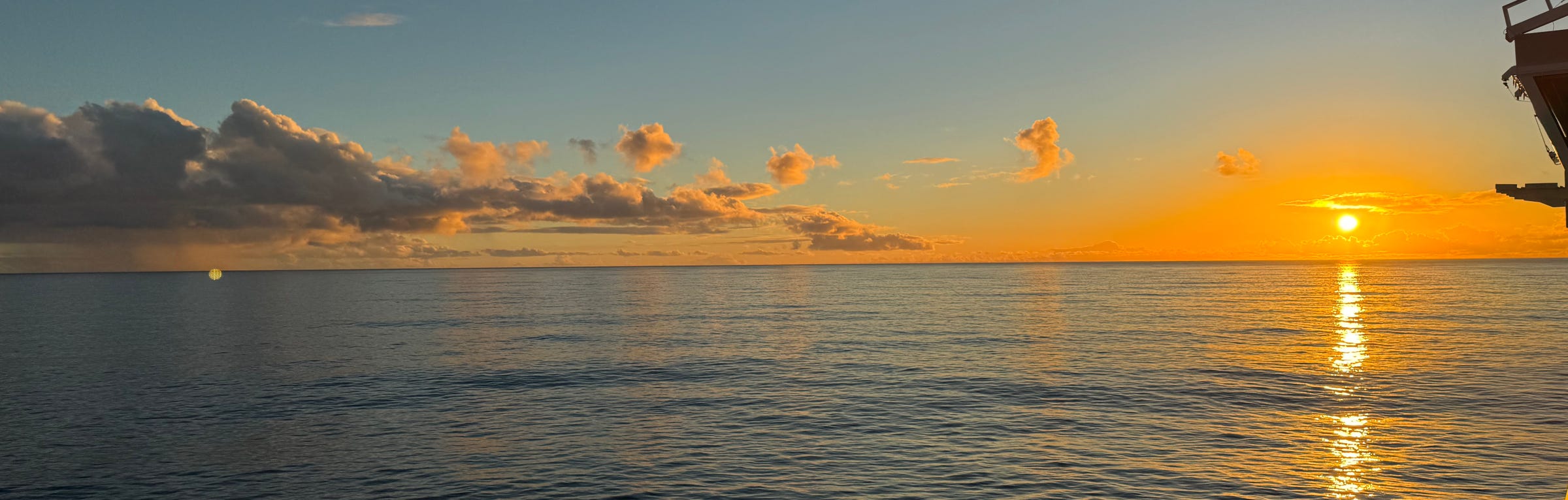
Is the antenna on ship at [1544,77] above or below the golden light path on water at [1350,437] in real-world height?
above

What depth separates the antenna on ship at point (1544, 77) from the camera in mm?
22016

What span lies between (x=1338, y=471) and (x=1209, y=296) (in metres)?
120

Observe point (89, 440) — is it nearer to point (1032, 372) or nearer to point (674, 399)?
point (674, 399)

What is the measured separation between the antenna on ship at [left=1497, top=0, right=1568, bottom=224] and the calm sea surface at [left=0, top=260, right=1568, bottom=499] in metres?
6.68

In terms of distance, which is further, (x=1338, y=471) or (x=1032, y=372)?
(x=1032, y=372)

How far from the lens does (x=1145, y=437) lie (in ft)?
87.2

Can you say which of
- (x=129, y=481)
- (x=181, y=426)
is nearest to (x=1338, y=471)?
(x=129, y=481)

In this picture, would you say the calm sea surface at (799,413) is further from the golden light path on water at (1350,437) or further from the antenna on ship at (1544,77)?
the antenna on ship at (1544,77)

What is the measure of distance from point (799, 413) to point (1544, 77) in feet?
73.0

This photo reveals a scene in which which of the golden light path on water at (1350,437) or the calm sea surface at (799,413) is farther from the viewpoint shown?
the calm sea surface at (799,413)

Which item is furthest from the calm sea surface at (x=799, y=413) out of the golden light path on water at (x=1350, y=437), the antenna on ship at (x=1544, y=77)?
the antenna on ship at (x=1544, y=77)

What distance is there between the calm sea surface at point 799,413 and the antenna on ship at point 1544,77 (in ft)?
21.9

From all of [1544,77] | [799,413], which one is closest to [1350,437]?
[1544,77]

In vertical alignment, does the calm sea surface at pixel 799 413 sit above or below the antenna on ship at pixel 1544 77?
below
